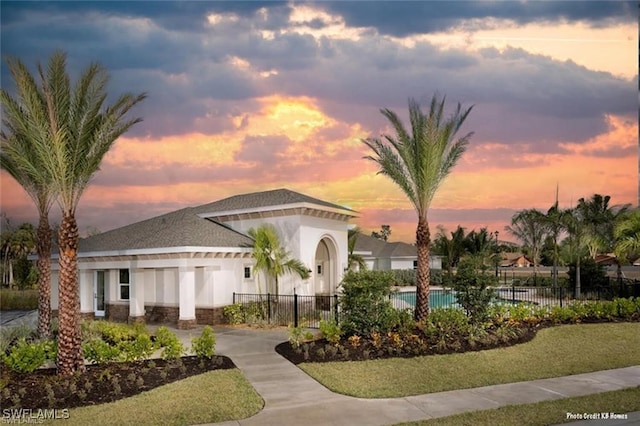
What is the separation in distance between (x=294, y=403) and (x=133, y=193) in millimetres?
15363

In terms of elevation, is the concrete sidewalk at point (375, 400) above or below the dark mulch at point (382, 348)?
below

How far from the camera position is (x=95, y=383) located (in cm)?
1120

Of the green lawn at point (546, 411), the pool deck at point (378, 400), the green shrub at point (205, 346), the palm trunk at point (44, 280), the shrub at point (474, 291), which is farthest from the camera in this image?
the palm trunk at point (44, 280)

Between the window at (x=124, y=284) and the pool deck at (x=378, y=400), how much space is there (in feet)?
37.5

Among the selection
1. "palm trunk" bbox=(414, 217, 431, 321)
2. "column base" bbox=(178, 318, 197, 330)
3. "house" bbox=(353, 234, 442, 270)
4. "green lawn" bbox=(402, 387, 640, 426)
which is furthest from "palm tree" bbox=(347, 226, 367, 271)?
"green lawn" bbox=(402, 387, 640, 426)

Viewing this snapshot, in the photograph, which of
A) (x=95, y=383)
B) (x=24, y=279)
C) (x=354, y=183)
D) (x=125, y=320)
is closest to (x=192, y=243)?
(x=125, y=320)

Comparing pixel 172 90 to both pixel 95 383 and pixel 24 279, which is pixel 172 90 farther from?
pixel 24 279

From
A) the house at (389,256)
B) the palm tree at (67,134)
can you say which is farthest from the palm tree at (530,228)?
the palm tree at (67,134)

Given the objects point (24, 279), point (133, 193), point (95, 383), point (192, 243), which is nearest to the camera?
point (95, 383)

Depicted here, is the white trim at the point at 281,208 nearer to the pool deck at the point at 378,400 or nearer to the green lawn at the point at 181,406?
the pool deck at the point at 378,400

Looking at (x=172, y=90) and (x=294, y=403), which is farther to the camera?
(x=172, y=90)

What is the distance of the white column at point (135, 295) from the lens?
2219cm

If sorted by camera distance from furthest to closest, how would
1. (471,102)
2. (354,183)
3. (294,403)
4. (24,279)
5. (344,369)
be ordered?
(24,279) → (354,183) → (471,102) → (344,369) → (294,403)

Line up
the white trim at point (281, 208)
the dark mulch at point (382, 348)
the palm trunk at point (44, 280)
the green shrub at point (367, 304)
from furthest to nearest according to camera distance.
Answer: the white trim at point (281, 208) < the palm trunk at point (44, 280) < the green shrub at point (367, 304) < the dark mulch at point (382, 348)
